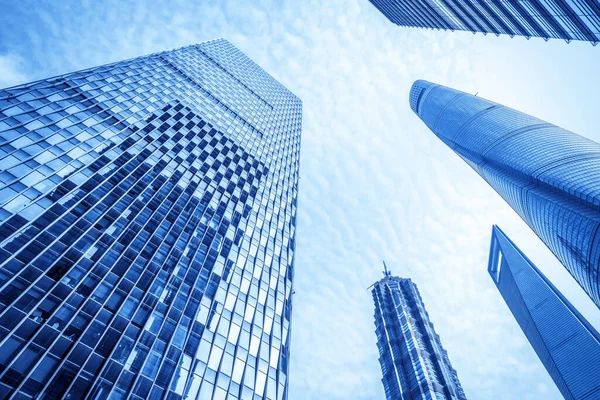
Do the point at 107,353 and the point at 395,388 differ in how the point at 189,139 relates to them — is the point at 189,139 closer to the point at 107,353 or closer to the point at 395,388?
the point at 107,353

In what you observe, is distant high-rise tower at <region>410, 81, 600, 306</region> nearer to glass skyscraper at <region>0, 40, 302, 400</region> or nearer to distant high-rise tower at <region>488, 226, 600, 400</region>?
distant high-rise tower at <region>488, 226, 600, 400</region>

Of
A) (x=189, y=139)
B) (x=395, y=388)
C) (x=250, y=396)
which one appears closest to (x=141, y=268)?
(x=250, y=396)

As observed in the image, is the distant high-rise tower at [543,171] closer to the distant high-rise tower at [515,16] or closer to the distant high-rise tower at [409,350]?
the distant high-rise tower at [515,16]

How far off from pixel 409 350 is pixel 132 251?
266 feet

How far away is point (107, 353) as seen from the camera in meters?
24.5

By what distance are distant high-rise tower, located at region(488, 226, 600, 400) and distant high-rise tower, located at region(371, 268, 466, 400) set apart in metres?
46.1

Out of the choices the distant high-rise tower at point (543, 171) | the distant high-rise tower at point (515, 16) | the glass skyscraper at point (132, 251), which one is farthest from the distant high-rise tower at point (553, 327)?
the glass skyscraper at point (132, 251)

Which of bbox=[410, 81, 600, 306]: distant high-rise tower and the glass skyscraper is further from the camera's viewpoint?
bbox=[410, 81, 600, 306]: distant high-rise tower

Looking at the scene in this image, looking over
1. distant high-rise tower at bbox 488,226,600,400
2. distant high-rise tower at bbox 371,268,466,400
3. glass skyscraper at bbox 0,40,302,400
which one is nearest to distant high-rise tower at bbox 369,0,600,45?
glass skyscraper at bbox 0,40,302,400

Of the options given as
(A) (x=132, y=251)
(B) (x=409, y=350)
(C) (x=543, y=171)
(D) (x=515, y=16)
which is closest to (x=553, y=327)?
(B) (x=409, y=350)

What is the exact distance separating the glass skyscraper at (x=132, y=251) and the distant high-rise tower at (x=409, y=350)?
2116 inches

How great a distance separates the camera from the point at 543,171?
3275 inches

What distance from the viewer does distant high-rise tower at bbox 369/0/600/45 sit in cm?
4475

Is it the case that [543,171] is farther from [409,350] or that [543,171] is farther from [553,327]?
[553,327]
